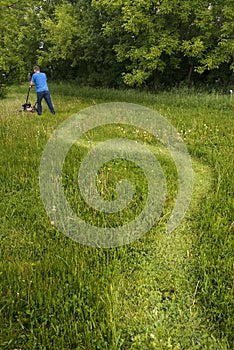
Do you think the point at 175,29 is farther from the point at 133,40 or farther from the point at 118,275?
the point at 118,275

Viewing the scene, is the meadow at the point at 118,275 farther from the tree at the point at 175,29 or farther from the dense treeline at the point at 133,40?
the dense treeline at the point at 133,40

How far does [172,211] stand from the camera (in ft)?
12.5

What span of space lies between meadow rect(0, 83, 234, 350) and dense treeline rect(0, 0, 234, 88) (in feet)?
34.3

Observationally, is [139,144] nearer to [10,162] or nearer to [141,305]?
[10,162]

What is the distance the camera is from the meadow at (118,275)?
222 centimetres

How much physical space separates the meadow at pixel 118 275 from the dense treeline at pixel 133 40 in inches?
412

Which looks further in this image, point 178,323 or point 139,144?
point 139,144

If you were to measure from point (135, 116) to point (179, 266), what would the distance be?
241 inches

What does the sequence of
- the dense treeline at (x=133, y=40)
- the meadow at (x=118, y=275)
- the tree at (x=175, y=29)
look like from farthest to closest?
the dense treeline at (x=133, y=40) < the tree at (x=175, y=29) < the meadow at (x=118, y=275)

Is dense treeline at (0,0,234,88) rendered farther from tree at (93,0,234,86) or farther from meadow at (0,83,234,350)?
meadow at (0,83,234,350)

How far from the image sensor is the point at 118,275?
9.13ft

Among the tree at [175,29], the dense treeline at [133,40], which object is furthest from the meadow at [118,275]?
the dense treeline at [133,40]

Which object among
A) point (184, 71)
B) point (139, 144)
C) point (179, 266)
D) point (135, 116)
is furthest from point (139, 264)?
point (184, 71)

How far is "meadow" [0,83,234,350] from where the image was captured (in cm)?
222
